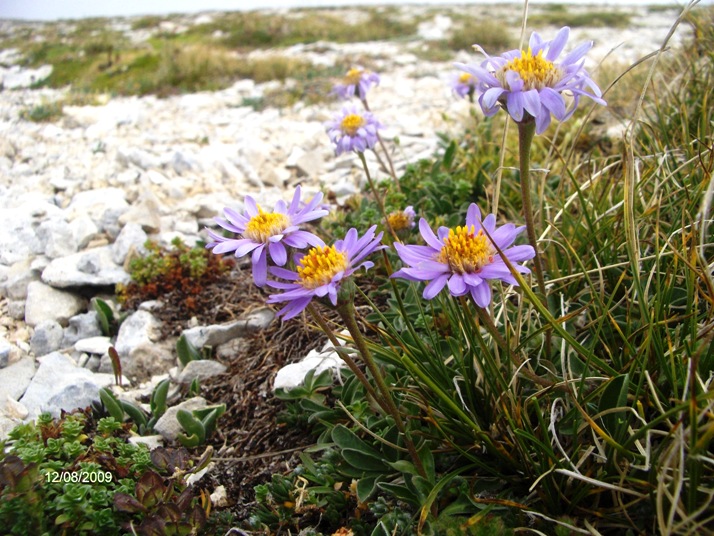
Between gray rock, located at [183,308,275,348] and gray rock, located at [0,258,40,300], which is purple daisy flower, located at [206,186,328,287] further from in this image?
gray rock, located at [0,258,40,300]

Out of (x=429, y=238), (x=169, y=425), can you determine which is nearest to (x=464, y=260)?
(x=429, y=238)

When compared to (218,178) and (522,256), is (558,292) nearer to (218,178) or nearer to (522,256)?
(522,256)

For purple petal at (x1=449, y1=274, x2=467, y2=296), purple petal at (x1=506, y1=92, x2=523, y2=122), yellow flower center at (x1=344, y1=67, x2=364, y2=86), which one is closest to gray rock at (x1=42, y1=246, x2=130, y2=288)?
yellow flower center at (x1=344, y1=67, x2=364, y2=86)

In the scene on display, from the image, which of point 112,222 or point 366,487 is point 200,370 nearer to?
point 366,487

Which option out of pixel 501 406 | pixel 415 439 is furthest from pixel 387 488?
pixel 501 406

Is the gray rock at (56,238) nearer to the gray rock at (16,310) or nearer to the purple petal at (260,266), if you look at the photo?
the gray rock at (16,310)

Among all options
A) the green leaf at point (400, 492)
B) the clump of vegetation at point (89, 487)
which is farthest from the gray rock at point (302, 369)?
the green leaf at point (400, 492)
